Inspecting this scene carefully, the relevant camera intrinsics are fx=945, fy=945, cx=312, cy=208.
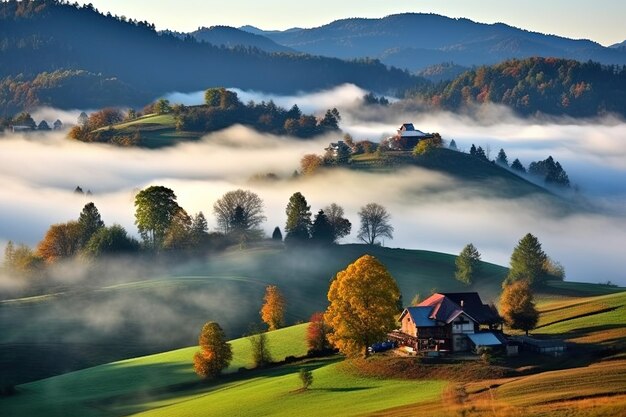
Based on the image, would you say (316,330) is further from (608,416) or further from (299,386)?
(608,416)

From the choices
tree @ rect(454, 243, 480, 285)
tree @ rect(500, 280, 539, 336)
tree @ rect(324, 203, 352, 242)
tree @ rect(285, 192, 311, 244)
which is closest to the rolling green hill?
tree @ rect(500, 280, 539, 336)

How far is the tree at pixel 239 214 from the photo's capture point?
504 feet

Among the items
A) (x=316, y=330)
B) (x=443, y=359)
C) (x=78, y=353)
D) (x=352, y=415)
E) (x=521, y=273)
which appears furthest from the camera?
(x=521, y=273)

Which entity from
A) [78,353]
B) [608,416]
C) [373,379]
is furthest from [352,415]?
[78,353]

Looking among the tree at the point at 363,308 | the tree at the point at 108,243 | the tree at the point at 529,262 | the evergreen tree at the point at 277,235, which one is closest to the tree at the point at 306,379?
the tree at the point at 363,308

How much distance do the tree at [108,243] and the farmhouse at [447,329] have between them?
6419 cm

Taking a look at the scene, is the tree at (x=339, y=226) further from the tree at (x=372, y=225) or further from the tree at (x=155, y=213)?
the tree at (x=155, y=213)

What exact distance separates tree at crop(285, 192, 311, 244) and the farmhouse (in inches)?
2560

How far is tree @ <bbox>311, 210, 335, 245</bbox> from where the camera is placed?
145m

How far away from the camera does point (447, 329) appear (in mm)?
77375

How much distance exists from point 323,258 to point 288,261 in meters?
5.77

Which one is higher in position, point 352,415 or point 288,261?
point 288,261

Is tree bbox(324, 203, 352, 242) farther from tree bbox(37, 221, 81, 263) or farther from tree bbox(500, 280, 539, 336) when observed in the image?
tree bbox(500, 280, 539, 336)

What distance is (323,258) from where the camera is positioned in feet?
461
